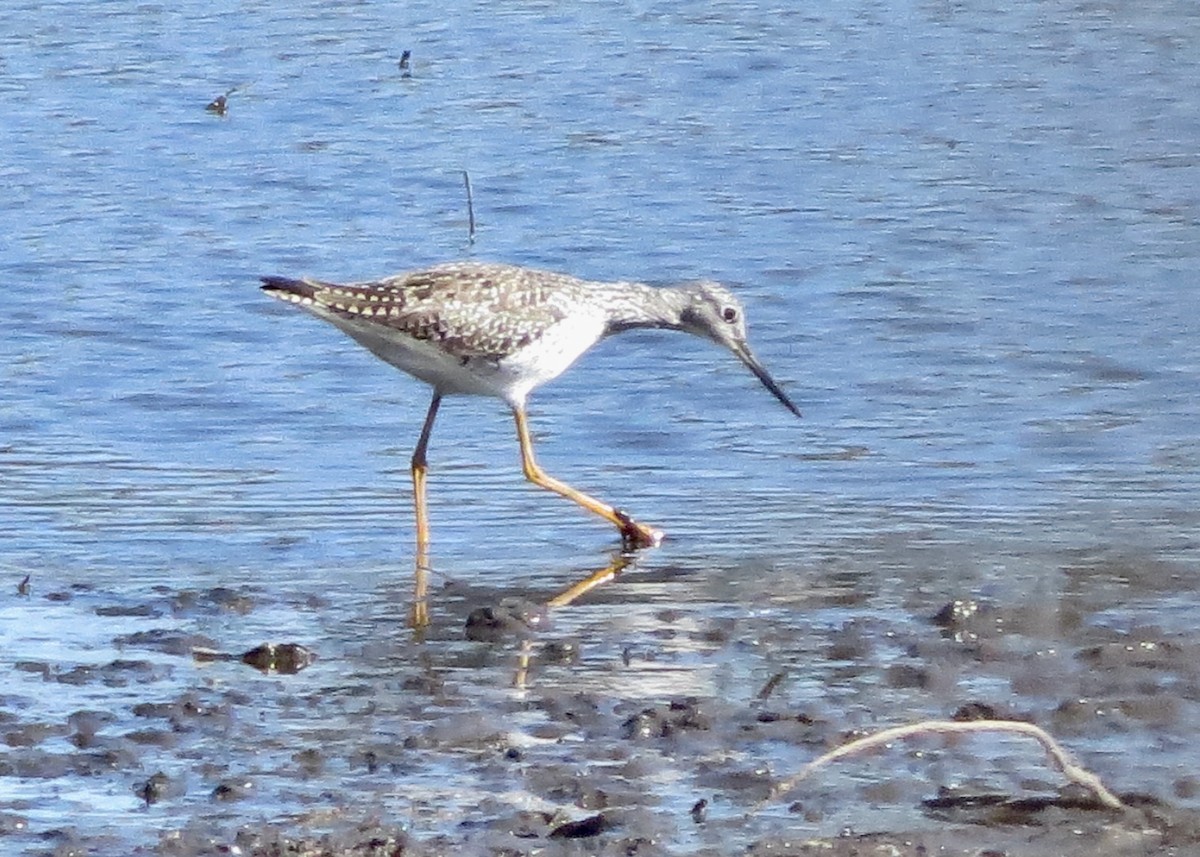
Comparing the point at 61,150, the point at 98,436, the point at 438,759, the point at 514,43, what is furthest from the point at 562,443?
the point at 514,43

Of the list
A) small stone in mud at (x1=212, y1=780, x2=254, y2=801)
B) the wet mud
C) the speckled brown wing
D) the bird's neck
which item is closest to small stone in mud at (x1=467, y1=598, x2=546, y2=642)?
the wet mud

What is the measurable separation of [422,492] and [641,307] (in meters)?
1.26

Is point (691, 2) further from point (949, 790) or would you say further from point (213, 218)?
point (949, 790)

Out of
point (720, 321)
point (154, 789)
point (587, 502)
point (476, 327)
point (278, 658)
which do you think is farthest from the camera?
point (720, 321)

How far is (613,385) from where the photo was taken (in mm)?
10406

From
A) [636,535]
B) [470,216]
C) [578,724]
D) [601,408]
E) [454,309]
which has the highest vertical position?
[454,309]

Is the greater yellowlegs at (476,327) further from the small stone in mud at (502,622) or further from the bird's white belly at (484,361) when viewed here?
the small stone in mud at (502,622)

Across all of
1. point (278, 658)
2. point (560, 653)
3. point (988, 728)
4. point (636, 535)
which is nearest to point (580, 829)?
point (988, 728)

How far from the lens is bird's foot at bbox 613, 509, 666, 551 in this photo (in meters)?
8.10

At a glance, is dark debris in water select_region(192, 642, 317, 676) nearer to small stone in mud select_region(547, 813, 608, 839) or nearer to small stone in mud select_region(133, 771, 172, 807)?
small stone in mud select_region(133, 771, 172, 807)

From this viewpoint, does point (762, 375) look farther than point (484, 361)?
Yes

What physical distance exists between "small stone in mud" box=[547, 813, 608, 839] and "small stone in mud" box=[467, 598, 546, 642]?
5.58 ft

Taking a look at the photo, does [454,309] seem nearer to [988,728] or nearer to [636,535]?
[636,535]

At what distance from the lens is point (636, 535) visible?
8.13 metres
